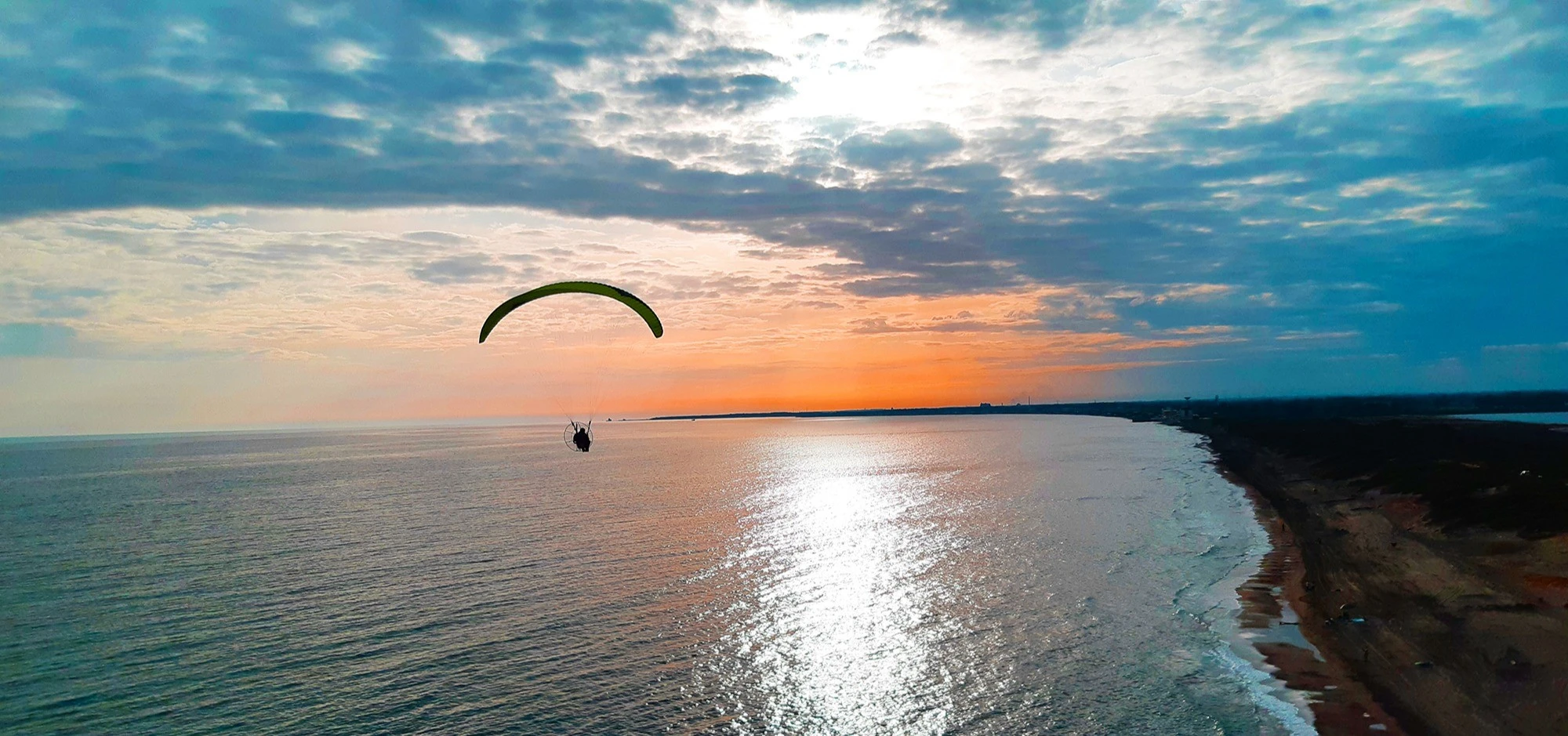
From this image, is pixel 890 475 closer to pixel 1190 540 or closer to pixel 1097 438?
pixel 1190 540

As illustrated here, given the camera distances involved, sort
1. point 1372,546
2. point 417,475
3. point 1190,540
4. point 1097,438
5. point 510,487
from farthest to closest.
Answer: point 1097,438 → point 417,475 → point 510,487 → point 1190,540 → point 1372,546

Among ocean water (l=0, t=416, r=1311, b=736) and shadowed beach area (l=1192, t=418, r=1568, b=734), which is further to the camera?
ocean water (l=0, t=416, r=1311, b=736)

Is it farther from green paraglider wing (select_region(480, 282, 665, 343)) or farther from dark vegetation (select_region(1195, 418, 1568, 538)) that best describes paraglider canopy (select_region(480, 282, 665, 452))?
dark vegetation (select_region(1195, 418, 1568, 538))

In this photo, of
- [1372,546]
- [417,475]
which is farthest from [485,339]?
[417,475]

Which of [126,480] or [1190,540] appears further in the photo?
[126,480]

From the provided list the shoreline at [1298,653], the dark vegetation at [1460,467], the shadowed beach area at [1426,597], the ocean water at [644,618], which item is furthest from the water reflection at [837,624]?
the dark vegetation at [1460,467]

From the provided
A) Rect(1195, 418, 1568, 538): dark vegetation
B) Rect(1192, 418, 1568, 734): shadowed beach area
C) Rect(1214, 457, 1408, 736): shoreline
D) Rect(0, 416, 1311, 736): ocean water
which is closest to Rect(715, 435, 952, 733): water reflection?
Rect(0, 416, 1311, 736): ocean water
